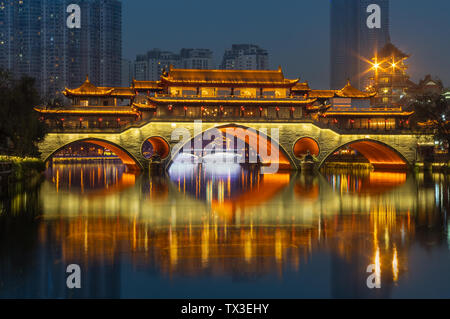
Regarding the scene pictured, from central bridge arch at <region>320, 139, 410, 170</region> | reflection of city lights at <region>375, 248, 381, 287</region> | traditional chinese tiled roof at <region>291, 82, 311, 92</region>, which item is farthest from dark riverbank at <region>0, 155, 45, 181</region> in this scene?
traditional chinese tiled roof at <region>291, 82, 311, 92</region>

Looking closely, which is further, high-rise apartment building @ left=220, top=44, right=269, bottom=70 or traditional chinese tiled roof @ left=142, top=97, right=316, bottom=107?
high-rise apartment building @ left=220, top=44, right=269, bottom=70

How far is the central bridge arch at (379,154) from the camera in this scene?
5416 cm

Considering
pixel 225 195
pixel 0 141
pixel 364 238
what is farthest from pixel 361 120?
pixel 364 238

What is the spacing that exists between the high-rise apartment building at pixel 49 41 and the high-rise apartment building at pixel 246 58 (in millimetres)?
56479

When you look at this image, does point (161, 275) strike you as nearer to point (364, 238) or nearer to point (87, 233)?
point (87, 233)

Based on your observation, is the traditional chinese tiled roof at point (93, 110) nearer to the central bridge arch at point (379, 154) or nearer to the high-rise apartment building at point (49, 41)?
the central bridge arch at point (379, 154)

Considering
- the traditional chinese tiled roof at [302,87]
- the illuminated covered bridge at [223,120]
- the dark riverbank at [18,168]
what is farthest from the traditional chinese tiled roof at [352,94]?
the dark riverbank at [18,168]

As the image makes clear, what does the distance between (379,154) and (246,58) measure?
388 ft

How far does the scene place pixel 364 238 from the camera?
13641mm

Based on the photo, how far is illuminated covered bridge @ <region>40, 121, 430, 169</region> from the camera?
5012cm

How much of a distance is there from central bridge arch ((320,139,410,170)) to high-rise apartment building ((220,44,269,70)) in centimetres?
11251

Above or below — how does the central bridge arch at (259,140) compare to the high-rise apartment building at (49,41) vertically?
below

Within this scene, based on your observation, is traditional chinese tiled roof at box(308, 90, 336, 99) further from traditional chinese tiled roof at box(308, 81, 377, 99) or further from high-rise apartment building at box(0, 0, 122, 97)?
high-rise apartment building at box(0, 0, 122, 97)
